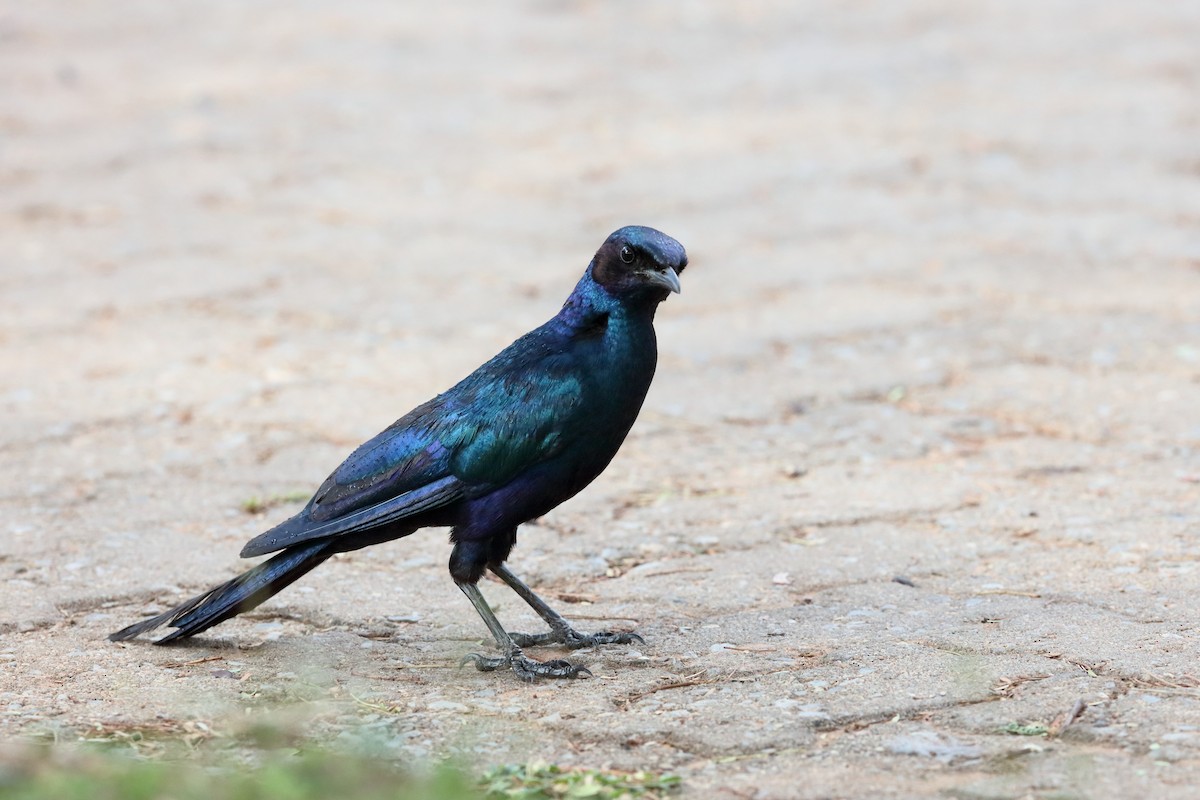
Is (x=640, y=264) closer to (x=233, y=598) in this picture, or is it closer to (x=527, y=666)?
(x=527, y=666)

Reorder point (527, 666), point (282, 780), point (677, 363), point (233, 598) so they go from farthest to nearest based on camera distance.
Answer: point (677, 363) < point (233, 598) < point (527, 666) < point (282, 780)

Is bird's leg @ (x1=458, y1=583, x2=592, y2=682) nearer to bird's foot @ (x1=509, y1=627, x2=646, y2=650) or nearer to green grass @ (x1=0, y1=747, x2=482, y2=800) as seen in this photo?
bird's foot @ (x1=509, y1=627, x2=646, y2=650)

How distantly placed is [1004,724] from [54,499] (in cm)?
286

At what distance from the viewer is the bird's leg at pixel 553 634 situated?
359 cm

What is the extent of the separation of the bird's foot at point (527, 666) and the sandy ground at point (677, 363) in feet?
0.24

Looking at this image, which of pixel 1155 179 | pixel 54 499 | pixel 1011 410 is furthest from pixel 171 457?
pixel 1155 179

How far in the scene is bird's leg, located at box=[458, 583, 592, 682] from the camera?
3.38m

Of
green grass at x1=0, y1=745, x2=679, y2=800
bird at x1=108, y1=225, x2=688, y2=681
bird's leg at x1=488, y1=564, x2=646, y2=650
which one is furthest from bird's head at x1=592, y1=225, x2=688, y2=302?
green grass at x1=0, y1=745, x2=679, y2=800

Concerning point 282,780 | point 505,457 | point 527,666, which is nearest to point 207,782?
point 282,780

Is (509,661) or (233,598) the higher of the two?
(233,598)

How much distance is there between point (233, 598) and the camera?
11.5 feet

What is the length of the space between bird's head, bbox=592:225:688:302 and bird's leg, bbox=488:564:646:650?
691 millimetres

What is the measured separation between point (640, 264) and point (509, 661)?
899mm

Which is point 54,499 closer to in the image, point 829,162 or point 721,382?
point 721,382
